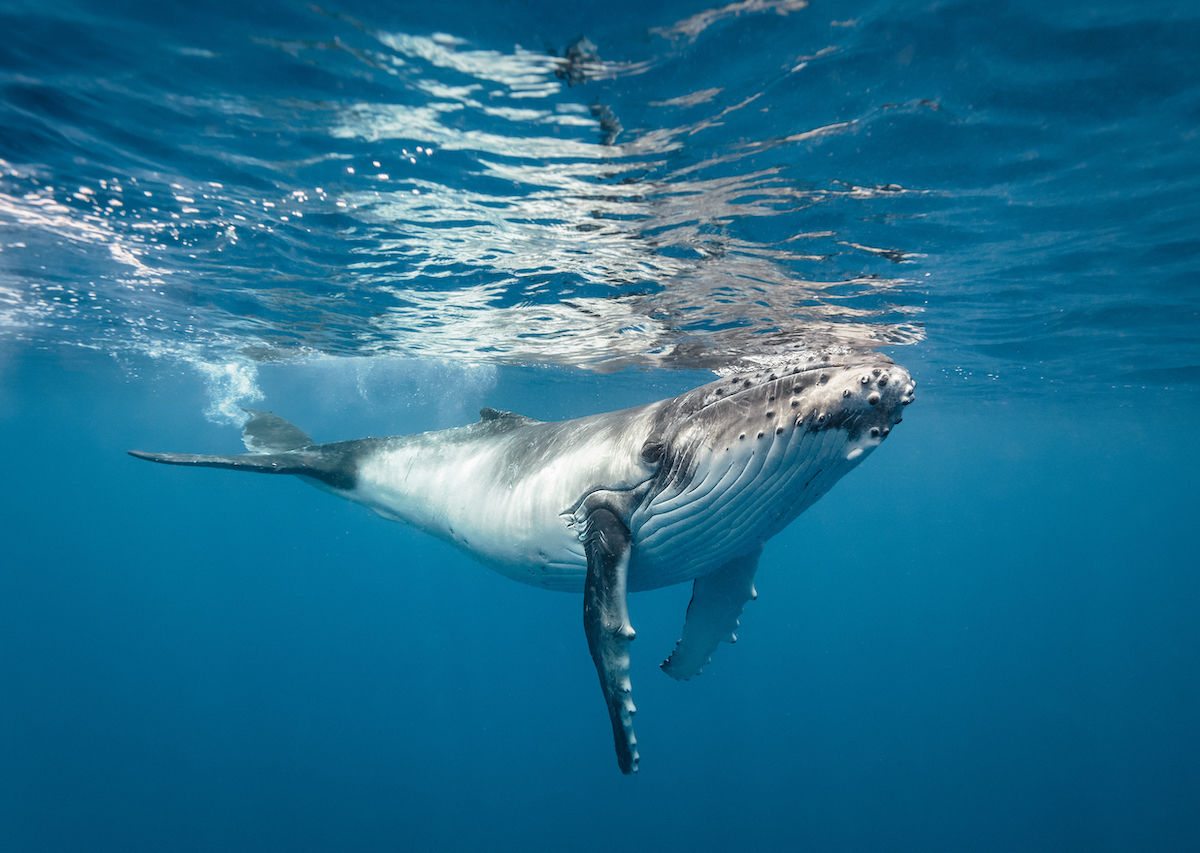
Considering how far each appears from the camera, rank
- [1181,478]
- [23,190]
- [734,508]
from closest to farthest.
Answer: [734,508] < [23,190] < [1181,478]

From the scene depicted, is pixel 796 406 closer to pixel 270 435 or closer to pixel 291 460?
pixel 291 460

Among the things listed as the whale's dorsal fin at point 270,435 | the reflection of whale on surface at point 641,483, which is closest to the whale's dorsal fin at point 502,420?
Answer: the reflection of whale on surface at point 641,483

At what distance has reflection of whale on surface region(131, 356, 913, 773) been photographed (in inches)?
165

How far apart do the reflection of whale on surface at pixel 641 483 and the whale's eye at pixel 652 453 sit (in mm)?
11

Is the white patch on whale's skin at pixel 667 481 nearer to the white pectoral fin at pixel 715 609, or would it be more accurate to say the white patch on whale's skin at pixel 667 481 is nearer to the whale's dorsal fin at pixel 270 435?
the white pectoral fin at pixel 715 609

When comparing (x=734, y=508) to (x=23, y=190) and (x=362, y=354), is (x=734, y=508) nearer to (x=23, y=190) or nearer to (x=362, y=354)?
(x=23, y=190)

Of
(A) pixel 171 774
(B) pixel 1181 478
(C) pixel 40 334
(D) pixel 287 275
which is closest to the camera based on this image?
(D) pixel 287 275

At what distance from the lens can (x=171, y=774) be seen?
77.2ft

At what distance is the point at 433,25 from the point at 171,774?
99.2ft

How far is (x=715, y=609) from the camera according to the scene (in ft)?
21.7

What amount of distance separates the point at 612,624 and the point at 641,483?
1.26 metres

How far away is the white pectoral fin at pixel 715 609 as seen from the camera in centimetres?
648

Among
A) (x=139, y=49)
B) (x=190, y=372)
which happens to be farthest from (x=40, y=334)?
(x=139, y=49)

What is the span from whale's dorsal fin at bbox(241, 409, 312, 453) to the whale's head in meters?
6.89
